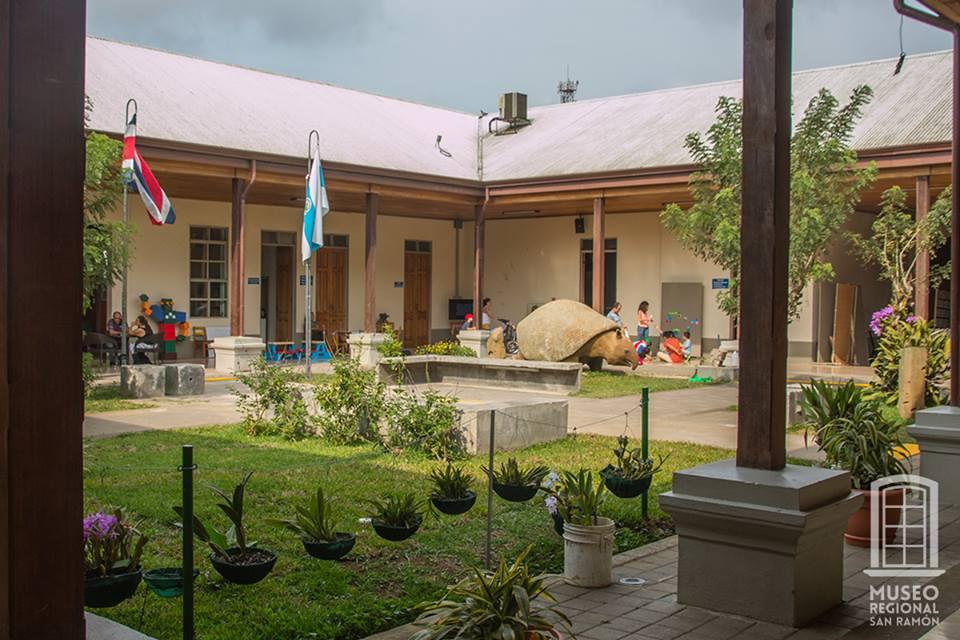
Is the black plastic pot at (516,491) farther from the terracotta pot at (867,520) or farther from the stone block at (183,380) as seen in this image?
the stone block at (183,380)

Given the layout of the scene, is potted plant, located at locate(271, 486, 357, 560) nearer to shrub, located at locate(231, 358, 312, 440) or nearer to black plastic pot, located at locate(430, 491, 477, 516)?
black plastic pot, located at locate(430, 491, 477, 516)

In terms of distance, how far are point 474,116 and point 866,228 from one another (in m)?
12.1

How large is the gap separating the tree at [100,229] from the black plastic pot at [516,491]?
7.87 metres

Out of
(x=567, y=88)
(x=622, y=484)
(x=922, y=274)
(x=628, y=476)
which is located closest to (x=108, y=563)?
(x=622, y=484)

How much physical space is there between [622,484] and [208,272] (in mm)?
18019

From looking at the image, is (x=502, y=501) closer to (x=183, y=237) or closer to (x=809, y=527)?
(x=809, y=527)

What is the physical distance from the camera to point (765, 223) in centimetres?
492

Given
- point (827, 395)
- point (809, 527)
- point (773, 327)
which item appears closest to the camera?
point (809, 527)

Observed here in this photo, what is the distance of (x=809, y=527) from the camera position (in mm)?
4629

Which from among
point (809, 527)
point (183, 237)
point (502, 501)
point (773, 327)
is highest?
point (183, 237)

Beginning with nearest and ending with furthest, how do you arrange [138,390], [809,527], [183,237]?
[809,527] → [138,390] → [183,237]

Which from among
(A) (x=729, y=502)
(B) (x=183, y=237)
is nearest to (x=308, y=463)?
(A) (x=729, y=502)

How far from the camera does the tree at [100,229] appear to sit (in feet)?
42.0

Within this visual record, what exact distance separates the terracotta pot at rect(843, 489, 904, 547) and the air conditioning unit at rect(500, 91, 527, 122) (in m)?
22.7
